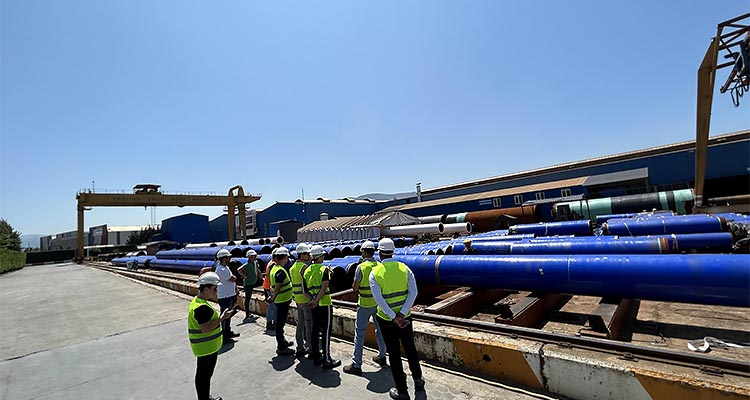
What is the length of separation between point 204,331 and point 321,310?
159cm

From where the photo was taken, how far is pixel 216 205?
36156 millimetres

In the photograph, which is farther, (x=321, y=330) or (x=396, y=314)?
(x=321, y=330)

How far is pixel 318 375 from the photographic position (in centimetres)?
409

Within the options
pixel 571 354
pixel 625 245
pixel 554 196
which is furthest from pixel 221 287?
pixel 554 196

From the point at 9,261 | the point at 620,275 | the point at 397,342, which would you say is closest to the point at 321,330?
the point at 397,342

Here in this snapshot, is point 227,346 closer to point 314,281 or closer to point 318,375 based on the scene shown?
point 318,375

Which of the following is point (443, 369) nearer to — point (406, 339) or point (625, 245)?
point (406, 339)

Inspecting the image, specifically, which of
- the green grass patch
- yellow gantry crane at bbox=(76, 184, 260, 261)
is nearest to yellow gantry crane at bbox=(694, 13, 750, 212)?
yellow gantry crane at bbox=(76, 184, 260, 261)

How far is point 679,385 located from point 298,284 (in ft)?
13.5

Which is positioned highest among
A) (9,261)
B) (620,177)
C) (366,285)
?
Result: (620,177)

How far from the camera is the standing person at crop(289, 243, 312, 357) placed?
4.55 meters

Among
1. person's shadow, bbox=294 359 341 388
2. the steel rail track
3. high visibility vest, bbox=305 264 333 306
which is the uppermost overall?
high visibility vest, bbox=305 264 333 306

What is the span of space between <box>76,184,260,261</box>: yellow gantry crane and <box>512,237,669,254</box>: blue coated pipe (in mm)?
28093

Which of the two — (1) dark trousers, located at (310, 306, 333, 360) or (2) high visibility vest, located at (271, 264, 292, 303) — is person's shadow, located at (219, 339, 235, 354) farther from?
(1) dark trousers, located at (310, 306, 333, 360)
